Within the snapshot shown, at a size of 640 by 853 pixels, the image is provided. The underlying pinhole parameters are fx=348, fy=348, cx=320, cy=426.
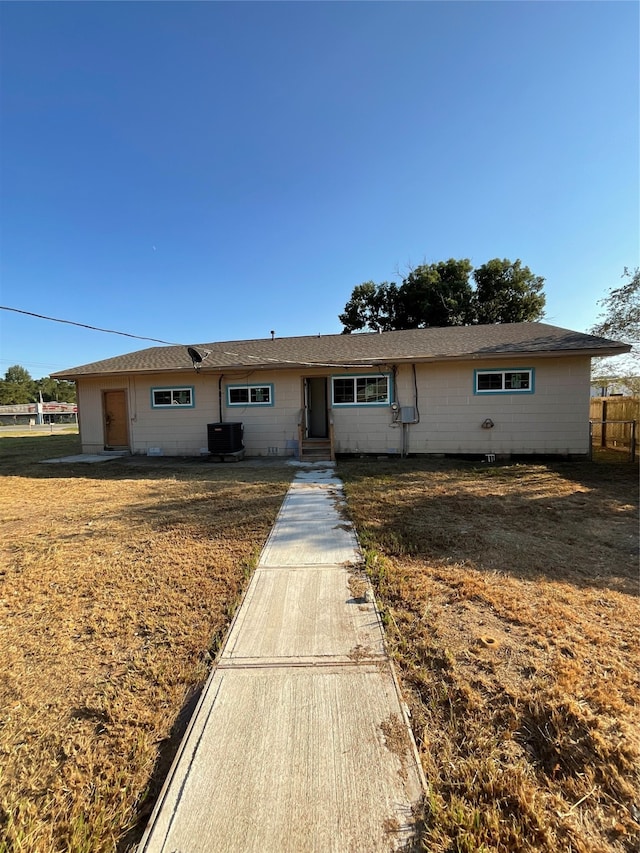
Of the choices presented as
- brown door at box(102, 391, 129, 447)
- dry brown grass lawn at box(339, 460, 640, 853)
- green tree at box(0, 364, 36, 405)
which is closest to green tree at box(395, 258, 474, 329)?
brown door at box(102, 391, 129, 447)

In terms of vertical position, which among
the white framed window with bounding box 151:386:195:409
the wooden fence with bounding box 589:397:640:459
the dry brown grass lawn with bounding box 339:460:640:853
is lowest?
the dry brown grass lawn with bounding box 339:460:640:853

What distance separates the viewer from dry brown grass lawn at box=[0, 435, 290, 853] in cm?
129

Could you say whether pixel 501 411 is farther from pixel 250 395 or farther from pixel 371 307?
pixel 371 307

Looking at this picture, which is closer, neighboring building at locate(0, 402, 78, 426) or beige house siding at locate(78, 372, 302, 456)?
beige house siding at locate(78, 372, 302, 456)

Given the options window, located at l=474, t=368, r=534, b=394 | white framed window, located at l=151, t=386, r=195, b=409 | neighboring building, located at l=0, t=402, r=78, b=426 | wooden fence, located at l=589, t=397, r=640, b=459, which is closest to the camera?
window, located at l=474, t=368, r=534, b=394

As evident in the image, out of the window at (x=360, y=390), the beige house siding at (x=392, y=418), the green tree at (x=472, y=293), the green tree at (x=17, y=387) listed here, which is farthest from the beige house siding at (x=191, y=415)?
the green tree at (x=17, y=387)

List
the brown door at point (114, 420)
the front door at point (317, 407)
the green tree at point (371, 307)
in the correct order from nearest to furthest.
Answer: the brown door at point (114, 420) < the front door at point (317, 407) < the green tree at point (371, 307)

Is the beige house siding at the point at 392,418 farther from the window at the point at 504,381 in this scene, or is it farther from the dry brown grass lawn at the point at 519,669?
the dry brown grass lawn at the point at 519,669

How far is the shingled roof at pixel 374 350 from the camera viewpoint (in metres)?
8.63

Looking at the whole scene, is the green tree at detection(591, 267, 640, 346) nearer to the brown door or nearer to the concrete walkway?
the concrete walkway

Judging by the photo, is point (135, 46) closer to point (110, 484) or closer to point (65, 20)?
point (65, 20)

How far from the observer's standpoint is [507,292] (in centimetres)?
2112

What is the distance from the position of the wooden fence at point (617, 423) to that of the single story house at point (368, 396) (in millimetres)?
1501

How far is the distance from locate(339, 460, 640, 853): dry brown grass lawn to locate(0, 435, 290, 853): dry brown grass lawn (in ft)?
3.77
